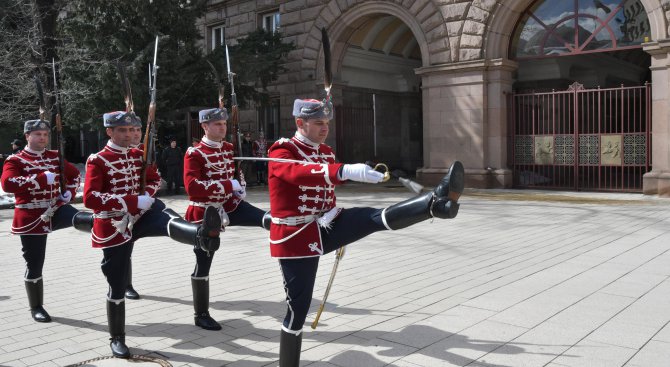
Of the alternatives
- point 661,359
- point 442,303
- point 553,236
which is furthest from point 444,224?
point 661,359

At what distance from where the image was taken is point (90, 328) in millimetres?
5324

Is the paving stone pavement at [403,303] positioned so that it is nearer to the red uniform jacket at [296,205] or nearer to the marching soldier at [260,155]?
the red uniform jacket at [296,205]

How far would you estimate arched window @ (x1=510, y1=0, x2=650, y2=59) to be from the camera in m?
15.6

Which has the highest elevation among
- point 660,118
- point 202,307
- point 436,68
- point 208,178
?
point 436,68

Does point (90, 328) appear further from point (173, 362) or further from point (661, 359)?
point (661, 359)

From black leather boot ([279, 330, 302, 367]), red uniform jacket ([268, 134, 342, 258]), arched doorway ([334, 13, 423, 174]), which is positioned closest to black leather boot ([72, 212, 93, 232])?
red uniform jacket ([268, 134, 342, 258])

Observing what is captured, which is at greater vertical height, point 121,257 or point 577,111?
point 577,111

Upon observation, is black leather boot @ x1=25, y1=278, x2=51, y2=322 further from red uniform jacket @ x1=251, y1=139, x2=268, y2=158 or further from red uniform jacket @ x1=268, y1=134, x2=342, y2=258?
red uniform jacket @ x1=251, y1=139, x2=268, y2=158

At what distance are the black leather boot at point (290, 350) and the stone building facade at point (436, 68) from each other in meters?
13.0

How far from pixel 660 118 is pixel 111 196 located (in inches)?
529

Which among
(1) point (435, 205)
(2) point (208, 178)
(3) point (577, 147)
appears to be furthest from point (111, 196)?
(3) point (577, 147)

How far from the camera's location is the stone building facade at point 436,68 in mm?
14727

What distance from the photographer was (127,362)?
4.48m

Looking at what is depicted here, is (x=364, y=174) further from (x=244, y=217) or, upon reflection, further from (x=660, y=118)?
(x=660, y=118)
